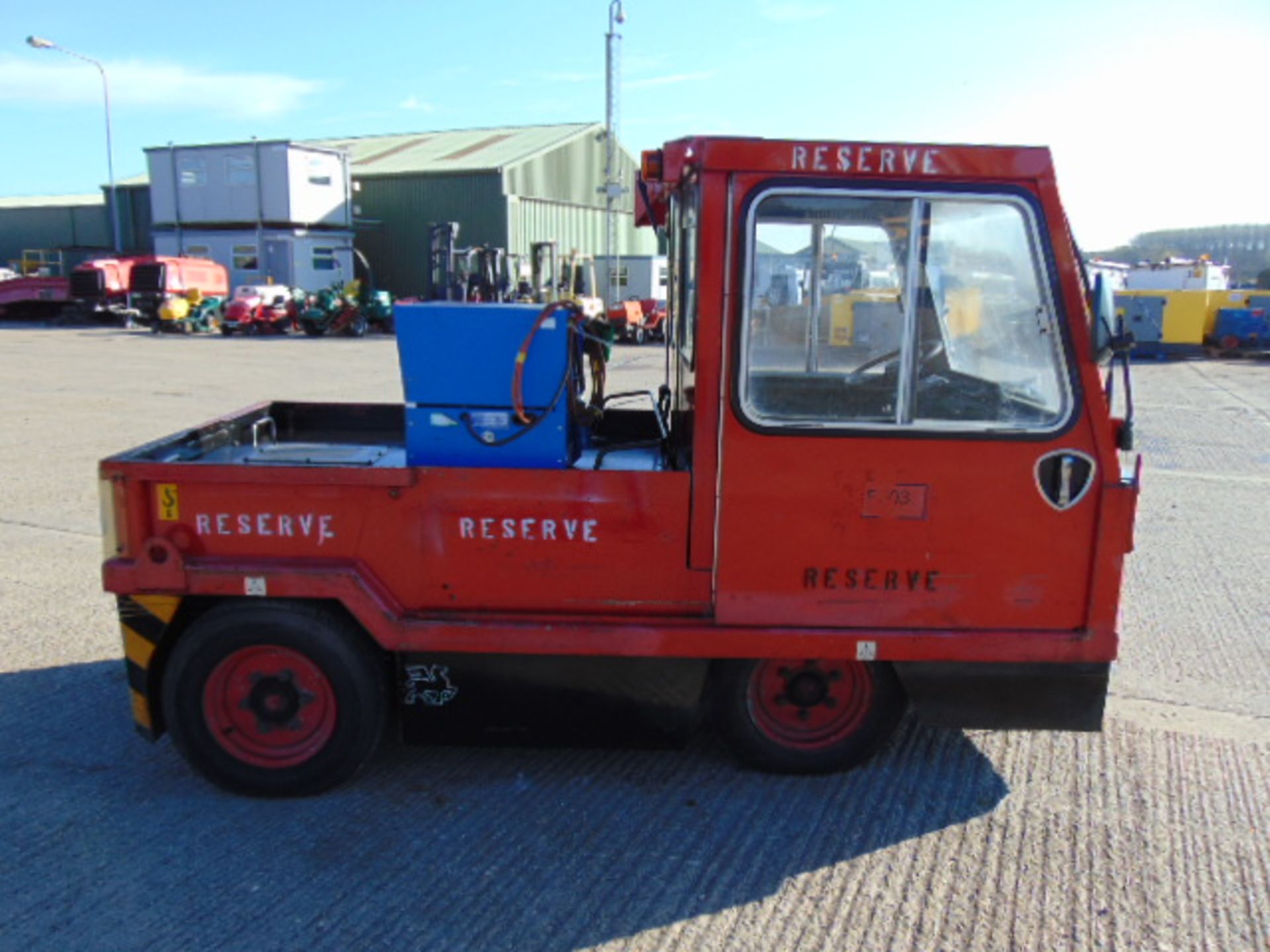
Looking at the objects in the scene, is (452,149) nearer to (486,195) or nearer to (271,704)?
(486,195)

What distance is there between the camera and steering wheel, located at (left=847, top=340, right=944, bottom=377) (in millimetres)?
3488

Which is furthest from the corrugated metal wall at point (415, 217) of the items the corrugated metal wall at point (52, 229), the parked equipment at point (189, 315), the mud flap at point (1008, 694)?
the mud flap at point (1008, 694)

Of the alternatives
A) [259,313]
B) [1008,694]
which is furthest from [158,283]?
[1008,694]

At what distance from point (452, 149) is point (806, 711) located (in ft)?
130

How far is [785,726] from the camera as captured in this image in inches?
157

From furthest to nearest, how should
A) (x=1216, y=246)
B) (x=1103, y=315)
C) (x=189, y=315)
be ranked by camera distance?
(x=1216, y=246) → (x=189, y=315) → (x=1103, y=315)

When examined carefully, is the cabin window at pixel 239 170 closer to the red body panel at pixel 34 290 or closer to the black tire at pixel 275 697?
the red body panel at pixel 34 290

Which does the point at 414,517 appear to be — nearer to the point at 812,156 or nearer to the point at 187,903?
the point at 187,903

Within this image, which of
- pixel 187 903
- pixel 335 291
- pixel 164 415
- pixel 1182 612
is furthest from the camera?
pixel 335 291

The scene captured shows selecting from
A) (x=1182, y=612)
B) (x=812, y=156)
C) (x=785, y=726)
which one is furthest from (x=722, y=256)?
(x=1182, y=612)

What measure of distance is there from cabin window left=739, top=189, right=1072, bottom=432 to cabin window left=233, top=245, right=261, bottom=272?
1329 inches

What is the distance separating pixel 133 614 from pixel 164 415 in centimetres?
1028

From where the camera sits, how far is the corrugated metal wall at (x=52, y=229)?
43.2m

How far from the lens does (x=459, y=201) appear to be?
117 feet
